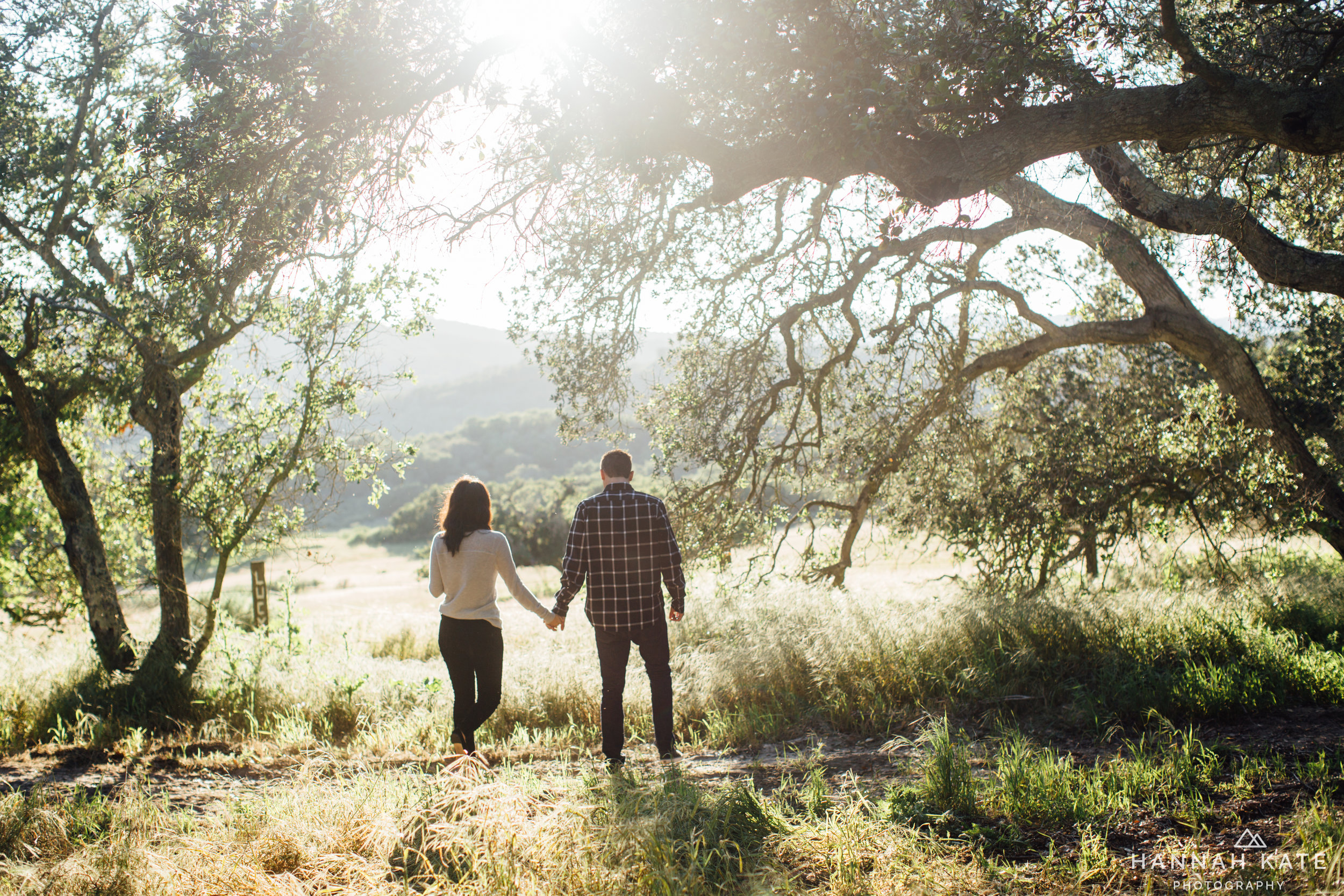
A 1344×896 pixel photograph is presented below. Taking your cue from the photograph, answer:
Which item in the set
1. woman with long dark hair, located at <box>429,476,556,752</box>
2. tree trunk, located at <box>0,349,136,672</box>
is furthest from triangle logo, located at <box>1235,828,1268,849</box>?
tree trunk, located at <box>0,349,136,672</box>

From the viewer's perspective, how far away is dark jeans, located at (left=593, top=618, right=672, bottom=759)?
15.3ft

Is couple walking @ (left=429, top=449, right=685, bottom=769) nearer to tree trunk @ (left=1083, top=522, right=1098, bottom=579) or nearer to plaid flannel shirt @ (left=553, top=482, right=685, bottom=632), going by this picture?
plaid flannel shirt @ (left=553, top=482, right=685, bottom=632)

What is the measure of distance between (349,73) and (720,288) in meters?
4.02

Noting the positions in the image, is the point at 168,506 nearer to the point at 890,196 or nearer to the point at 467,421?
the point at 890,196

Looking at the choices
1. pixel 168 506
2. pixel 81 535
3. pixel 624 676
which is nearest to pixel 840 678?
pixel 624 676

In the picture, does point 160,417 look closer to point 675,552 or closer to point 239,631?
point 239,631

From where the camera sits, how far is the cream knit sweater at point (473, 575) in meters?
4.74

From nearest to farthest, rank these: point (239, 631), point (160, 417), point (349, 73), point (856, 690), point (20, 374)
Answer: point (349, 73), point (856, 690), point (20, 374), point (160, 417), point (239, 631)

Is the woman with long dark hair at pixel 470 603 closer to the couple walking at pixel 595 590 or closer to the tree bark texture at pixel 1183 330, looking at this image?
the couple walking at pixel 595 590

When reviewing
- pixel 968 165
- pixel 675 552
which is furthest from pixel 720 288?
pixel 675 552

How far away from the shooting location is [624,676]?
15.5ft

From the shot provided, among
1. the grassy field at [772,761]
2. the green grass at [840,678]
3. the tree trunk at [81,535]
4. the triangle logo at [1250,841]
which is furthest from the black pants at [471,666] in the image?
the tree trunk at [81,535]

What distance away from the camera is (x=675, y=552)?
15.6 ft

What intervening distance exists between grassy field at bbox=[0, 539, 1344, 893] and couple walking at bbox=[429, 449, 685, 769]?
1.45 ft
